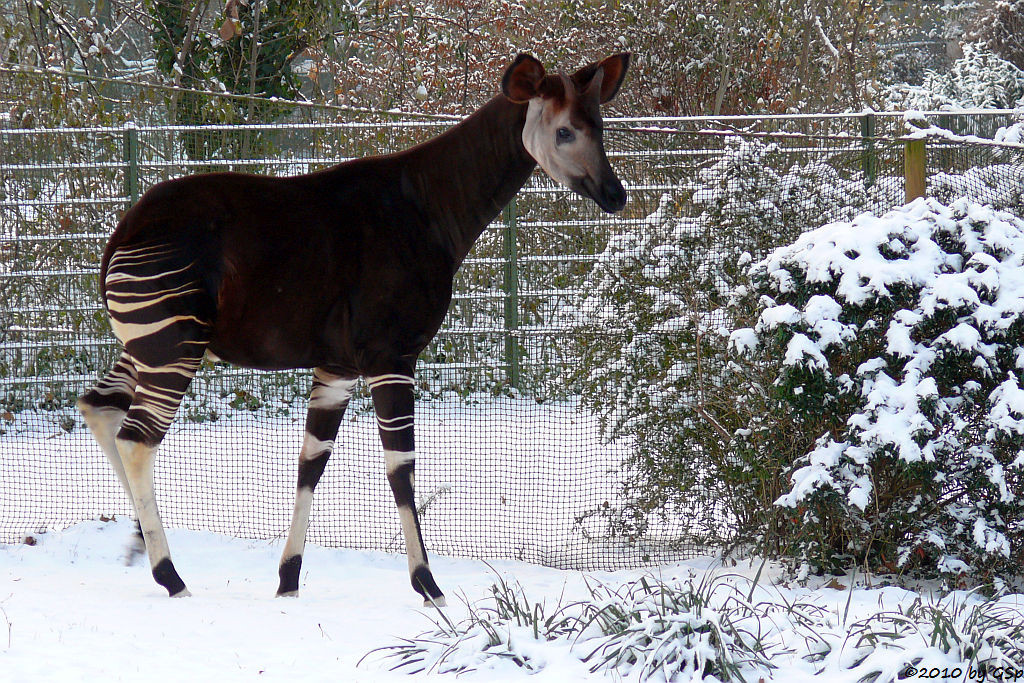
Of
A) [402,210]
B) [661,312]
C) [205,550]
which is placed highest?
[402,210]

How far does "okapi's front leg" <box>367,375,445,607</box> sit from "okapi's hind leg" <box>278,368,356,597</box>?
27cm

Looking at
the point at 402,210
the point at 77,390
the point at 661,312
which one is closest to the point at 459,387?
the point at 77,390

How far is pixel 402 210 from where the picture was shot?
455 cm

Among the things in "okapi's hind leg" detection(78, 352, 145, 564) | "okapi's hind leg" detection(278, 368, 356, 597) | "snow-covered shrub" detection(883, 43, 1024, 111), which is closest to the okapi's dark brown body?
"okapi's hind leg" detection(278, 368, 356, 597)

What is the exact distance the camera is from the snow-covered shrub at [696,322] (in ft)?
16.4

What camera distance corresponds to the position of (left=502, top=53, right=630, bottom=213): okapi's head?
4.26m

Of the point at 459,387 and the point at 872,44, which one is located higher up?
the point at 872,44

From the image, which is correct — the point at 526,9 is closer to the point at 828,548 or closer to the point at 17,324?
the point at 17,324

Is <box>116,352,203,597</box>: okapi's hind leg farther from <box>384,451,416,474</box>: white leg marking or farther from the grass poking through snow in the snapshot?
the grass poking through snow

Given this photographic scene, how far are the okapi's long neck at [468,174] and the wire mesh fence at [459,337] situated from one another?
923 mm

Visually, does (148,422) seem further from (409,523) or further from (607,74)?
(607,74)

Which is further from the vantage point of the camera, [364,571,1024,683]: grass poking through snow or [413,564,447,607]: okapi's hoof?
[413,564,447,607]: okapi's hoof

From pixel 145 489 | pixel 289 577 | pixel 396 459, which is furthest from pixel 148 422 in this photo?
pixel 396 459

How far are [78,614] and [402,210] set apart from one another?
194 centimetres
